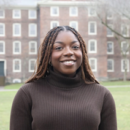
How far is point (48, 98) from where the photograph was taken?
200 cm

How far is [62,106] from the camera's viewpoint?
195 cm

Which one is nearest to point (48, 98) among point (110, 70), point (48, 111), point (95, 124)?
point (48, 111)

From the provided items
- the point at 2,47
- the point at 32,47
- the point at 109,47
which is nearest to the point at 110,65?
the point at 109,47

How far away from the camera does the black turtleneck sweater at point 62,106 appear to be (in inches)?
74.9

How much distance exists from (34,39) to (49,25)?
4.20 meters

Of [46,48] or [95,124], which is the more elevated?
[46,48]

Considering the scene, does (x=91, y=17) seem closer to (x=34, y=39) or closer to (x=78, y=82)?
(x=34, y=39)

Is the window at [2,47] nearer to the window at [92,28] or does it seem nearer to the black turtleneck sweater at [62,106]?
the window at [92,28]

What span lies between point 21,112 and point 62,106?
12.3 inches

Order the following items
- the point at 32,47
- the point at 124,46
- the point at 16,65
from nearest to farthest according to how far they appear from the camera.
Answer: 1. the point at 16,65
2. the point at 32,47
3. the point at 124,46

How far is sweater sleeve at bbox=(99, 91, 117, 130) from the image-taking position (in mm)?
2055

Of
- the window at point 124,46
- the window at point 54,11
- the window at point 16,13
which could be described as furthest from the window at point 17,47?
the window at point 124,46

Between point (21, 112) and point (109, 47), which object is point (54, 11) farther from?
point (21, 112)

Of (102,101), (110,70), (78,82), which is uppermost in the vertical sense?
(78,82)
